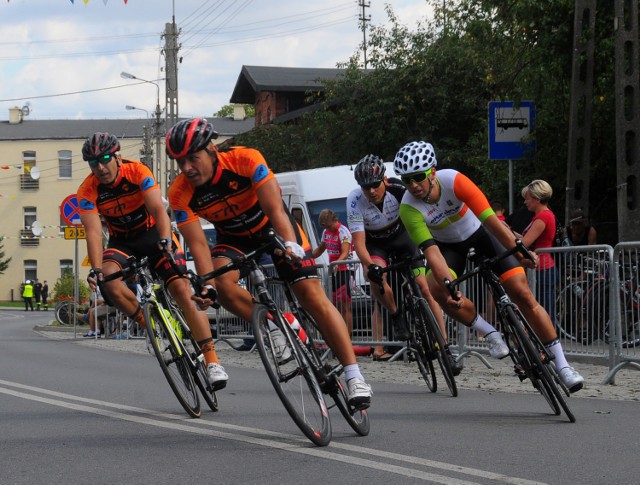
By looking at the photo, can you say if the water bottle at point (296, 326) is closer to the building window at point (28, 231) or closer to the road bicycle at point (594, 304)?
the road bicycle at point (594, 304)

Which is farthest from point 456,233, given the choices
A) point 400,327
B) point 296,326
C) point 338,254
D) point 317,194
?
point 317,194

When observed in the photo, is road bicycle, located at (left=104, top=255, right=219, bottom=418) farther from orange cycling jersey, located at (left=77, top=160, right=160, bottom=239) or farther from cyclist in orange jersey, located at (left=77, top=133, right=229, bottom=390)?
orange cycling jersey, located at (left=77, top=160, right=160, bottom=239)

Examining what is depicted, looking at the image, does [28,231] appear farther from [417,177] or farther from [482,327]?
[417,177]

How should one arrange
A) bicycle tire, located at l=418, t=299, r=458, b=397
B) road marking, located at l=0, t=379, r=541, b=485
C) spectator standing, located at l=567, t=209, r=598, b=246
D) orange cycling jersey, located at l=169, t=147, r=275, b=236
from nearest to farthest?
road marking, located at l=0, t=379, r=541, b=485 → orange cycling jersey, located at l=169, t=147, r=275, b=236 → bicycle tire, located at l=418, t=299, r=458, b=397 → spectator standing, located at l=567, t=209, r=598, b=246

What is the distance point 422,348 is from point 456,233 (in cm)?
138

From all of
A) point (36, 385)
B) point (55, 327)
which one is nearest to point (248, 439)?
point (36, 385)

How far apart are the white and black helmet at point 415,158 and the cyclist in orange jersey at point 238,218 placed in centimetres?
115

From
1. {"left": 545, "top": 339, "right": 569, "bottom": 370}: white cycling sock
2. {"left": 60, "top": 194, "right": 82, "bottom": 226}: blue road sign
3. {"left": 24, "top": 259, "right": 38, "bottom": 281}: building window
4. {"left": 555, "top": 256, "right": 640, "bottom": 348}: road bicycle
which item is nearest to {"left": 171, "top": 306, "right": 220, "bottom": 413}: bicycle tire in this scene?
{"left": 545, "top": 339, "right": 569, "bottom": 370}: white cycling sock

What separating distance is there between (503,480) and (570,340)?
6.35 meters

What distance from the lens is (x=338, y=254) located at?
642 inches

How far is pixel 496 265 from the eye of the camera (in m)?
8.39

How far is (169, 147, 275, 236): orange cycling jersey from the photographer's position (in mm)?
7387

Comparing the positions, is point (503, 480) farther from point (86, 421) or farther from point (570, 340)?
point (570, 340)

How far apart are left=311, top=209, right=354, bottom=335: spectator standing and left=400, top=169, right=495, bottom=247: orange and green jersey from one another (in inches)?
217
